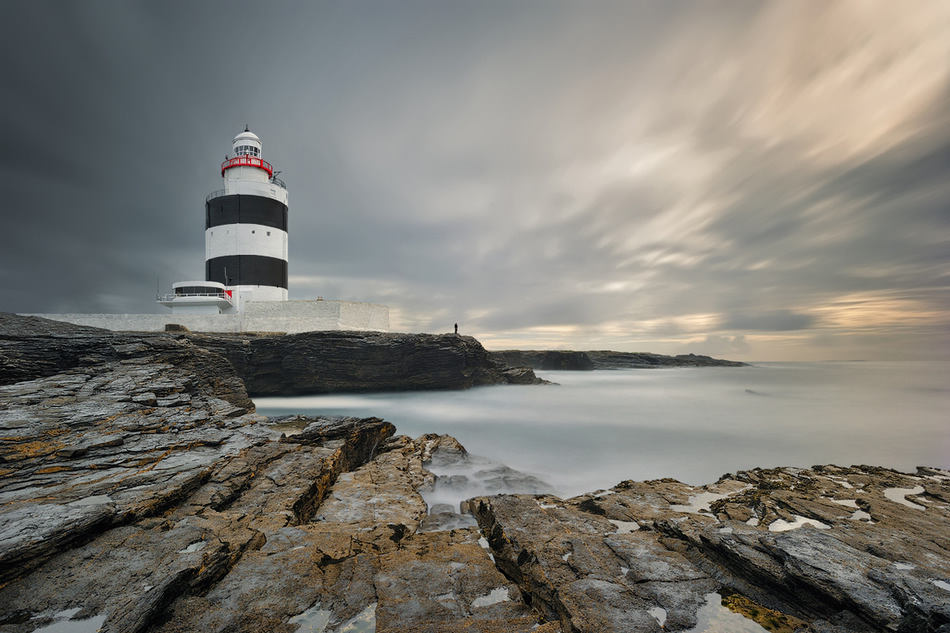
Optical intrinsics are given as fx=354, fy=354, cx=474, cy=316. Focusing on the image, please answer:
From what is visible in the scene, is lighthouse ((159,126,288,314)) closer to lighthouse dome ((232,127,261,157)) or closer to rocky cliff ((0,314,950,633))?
lighthouse dome ((232,127,261,157))

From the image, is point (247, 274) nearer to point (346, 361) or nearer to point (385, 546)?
point (346, 361)

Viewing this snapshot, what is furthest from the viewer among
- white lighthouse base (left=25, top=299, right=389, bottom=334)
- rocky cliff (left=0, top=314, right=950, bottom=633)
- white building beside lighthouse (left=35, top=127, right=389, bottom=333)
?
white building beside lighthouse (left=35, top=127, right=389, bottom=333)

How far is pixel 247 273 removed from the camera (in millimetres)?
23047

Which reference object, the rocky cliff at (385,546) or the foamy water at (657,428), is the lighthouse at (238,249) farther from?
the rocky cliff at (385,546)

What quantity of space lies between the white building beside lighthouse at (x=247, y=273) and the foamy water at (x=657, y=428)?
241 inches

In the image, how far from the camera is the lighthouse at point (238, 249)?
2256 cm

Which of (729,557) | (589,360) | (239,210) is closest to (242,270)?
(239,210)

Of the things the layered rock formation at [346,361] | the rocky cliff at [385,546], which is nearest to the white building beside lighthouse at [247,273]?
the layered rock formation at [346,361]

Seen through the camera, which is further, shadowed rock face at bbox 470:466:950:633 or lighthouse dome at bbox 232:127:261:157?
lighthouse dome at bbox 232:127:261:157

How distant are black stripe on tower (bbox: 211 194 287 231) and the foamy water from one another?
12.5 m

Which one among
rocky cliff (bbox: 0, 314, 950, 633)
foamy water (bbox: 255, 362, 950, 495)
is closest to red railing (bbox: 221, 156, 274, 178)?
foamy water (bbox: 255, 362, 950, 495)

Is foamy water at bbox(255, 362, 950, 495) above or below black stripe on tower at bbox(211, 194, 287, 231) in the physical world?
below

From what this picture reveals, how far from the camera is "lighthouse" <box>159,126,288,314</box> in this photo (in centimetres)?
2256

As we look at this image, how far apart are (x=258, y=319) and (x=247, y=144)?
13.2 metres
